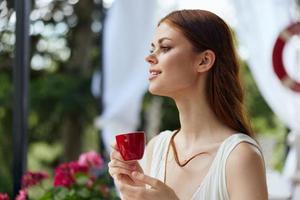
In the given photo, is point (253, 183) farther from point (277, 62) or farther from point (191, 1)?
point (191, 1)

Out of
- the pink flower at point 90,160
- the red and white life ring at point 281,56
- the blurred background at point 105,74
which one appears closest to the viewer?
the pink flower at point 90,160

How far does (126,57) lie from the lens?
14.0ft

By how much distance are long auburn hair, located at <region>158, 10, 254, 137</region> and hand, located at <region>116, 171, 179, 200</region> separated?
23cm

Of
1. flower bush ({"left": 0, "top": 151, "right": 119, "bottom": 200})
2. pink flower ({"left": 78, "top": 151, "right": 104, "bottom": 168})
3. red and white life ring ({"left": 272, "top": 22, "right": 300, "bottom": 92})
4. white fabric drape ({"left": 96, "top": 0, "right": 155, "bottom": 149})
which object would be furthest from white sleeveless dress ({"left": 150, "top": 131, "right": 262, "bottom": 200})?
white fabric drape ({"left": 96, "top": 0, "right": 155, "bottom": 149})

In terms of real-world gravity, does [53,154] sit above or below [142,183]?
below

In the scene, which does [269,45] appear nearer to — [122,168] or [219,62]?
[219,62]

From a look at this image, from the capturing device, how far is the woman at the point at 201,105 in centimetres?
112

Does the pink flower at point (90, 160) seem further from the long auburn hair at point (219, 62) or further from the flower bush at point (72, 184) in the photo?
the long auburn hair at point (219, 62)

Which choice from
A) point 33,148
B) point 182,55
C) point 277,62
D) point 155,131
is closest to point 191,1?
point 277,62

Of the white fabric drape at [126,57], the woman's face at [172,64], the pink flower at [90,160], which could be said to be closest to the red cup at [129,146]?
the woman's face at [172,64]

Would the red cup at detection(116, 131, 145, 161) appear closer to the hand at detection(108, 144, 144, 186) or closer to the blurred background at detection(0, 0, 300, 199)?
the hand at detection(108, 144, 144, 186)

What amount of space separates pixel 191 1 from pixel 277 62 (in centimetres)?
94

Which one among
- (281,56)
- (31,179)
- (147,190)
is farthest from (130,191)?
(281,56)

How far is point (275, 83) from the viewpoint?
403cm
